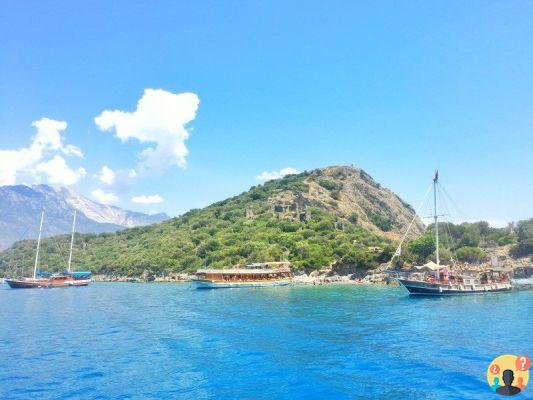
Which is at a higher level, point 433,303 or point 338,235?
point 338,235

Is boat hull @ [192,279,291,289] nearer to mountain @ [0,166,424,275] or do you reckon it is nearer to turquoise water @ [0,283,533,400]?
A: mountain @ [0,166,424,275]

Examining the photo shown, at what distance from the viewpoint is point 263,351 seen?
28250 millimetres

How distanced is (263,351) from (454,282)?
1948 inches

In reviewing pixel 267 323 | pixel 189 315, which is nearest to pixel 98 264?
pixel 189 315

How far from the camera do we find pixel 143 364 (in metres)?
25.6

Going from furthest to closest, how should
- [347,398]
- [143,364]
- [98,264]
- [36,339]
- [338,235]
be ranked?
1. [98,264]
2. [338,235]
3. [36,339]
4. [143,364]
5. [347,398]

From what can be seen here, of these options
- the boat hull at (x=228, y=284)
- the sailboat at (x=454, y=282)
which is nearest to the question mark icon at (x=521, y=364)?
the sailboat at (x=454, y=282)

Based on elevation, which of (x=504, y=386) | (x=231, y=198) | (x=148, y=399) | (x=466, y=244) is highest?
(x=231, y=198)

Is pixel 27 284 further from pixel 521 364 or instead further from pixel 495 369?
pixel 521 364

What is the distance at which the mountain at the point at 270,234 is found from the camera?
113m

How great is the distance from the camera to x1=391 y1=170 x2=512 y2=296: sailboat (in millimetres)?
61562

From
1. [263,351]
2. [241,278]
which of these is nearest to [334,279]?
[241,278]

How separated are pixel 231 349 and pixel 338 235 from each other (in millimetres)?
93024

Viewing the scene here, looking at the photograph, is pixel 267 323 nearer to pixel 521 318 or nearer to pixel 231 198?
pixel 521 318
